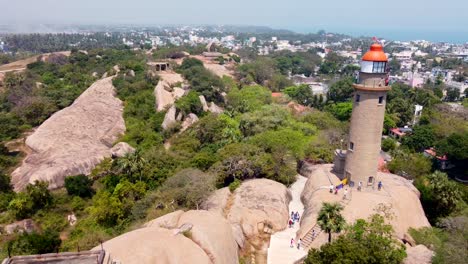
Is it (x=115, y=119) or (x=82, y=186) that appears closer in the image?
(x=82, y=186)

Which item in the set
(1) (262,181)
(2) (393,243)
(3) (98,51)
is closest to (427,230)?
(2) (393,243)

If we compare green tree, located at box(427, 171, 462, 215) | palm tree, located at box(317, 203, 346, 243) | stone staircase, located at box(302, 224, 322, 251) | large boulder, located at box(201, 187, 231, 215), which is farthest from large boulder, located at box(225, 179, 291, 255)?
green tree, located at box(427, 171, 462, 215)

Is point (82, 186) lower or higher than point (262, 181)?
lower

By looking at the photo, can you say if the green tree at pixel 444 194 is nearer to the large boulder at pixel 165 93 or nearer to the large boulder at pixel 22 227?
the large boulder at pixel 22 227

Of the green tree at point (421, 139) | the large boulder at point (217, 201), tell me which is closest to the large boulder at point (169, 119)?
the large boulder at point (217, 201)

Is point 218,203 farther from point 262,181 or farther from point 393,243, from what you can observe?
point 393,243

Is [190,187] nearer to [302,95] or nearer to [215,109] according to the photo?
[215,109]

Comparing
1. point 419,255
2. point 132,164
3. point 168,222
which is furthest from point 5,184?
point 419,255
